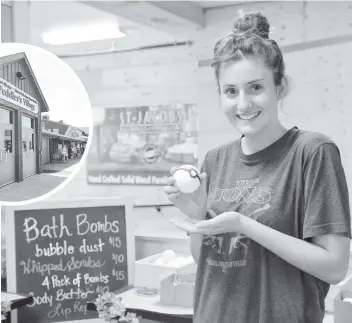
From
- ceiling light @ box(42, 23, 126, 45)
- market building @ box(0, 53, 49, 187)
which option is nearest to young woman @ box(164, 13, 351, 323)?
market building @ box(0, 53, 49, 187)

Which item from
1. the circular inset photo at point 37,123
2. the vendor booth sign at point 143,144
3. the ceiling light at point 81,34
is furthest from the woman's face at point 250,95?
the vendor booth sign at point 143,144

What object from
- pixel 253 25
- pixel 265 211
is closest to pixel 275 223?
pixel 265 211

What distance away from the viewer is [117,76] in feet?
18.9

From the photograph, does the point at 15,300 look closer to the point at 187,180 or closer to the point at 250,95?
the point at 187,180

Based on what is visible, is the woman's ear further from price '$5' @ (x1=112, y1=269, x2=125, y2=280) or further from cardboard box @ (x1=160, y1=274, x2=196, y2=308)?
price '$5' @ (x1=112, y1=269, x2=125, y2=280)

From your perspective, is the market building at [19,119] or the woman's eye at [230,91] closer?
the market building at [19,119]

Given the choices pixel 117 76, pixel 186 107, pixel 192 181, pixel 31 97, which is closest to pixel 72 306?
pixel 192 181

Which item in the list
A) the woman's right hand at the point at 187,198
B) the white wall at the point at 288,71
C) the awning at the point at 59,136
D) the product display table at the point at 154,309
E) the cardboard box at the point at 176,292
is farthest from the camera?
the white wall at the point at 288,71

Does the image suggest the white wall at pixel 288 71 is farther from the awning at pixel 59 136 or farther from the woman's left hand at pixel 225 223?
the awning at pixel 59 136

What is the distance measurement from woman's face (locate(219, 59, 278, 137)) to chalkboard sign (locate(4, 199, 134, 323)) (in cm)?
162

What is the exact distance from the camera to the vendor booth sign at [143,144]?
5449 millimetres

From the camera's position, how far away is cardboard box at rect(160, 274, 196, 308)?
2.41 m

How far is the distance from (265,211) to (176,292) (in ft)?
4.51

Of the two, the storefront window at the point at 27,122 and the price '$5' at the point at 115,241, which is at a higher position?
the storefront window at the point at 27,122
